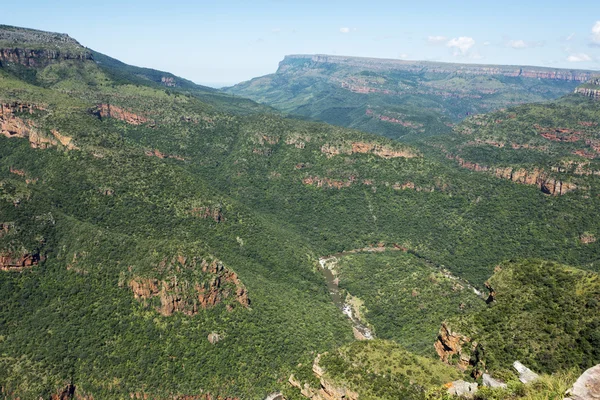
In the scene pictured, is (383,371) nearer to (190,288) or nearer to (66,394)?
(190,288)

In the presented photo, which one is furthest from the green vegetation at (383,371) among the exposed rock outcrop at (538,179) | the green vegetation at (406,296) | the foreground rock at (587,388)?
the exposed rock outcrop at (538,179)

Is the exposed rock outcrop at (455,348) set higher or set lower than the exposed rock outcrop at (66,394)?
higher

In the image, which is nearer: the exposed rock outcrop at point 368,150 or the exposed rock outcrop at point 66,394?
the exposed rock outcrop at point 66,394

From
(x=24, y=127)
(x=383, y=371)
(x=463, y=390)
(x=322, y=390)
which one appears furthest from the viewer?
(x=24, y=127)

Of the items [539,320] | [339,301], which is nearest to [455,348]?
[539,320]

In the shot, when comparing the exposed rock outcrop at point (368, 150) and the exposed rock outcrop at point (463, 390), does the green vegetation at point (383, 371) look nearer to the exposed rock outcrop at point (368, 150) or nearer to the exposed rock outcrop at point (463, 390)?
the exposed rock outcrop at point (463, 390)

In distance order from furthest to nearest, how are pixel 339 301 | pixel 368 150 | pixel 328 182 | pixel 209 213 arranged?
pixel 368 150 < pixel 328 182 < pixel 209 213 < pixel 339 301

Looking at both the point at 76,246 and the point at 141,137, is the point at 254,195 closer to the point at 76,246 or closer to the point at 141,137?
the point at 141,137
